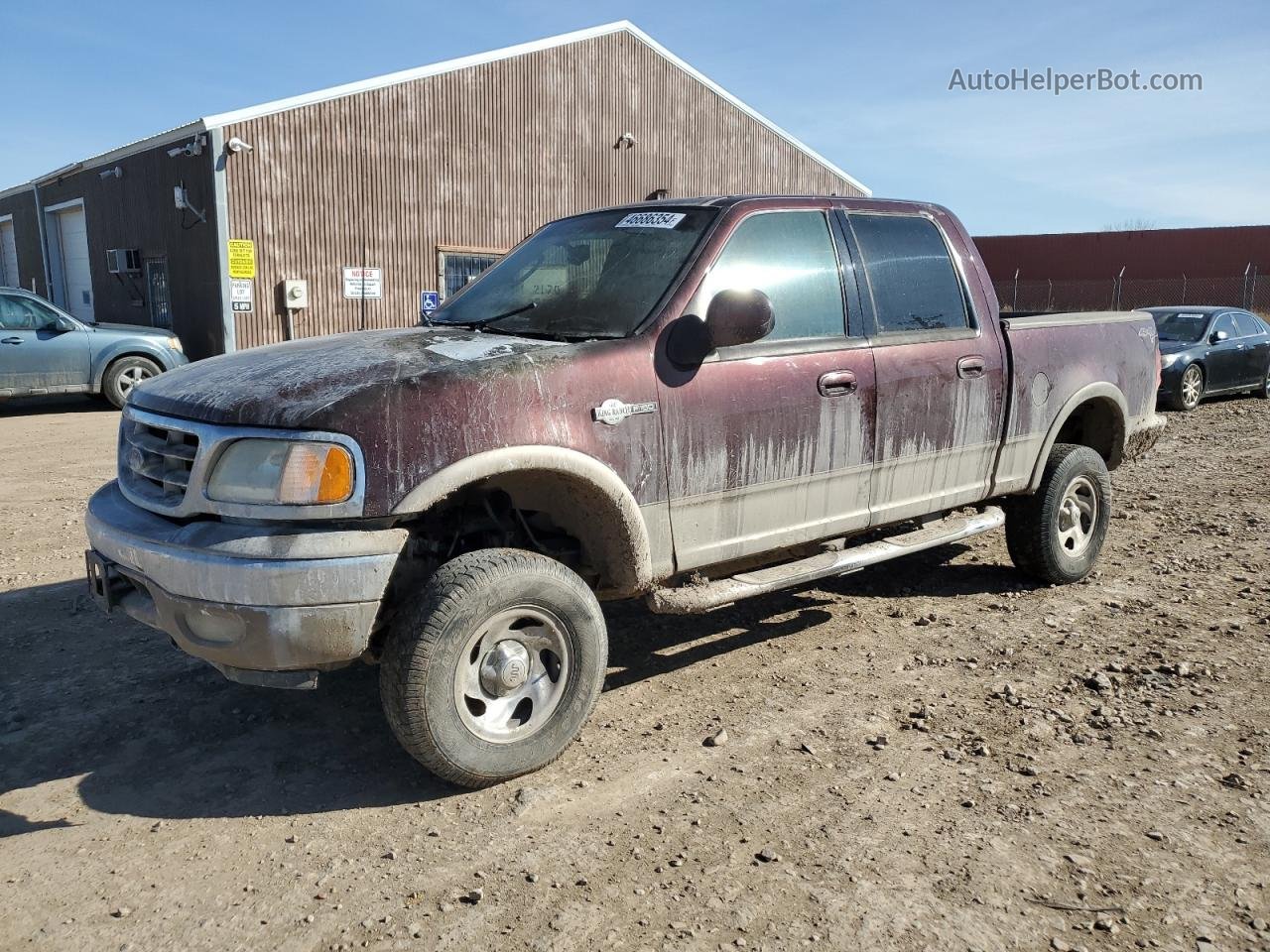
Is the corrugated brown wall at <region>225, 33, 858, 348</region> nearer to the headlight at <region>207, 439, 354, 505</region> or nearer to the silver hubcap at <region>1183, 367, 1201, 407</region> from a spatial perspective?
the silver hubcap at <region>1183, 367, 1201, 407</region>

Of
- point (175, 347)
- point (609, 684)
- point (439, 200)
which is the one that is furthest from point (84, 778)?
point (439, 200)

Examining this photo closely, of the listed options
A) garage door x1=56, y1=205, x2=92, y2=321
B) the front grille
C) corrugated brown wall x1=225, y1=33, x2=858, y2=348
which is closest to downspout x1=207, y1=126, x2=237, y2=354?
corrugated brown wall x1=225, y1=33, x2=858, y2=348

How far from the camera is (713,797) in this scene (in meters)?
3.35

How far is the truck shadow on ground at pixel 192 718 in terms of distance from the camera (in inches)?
134

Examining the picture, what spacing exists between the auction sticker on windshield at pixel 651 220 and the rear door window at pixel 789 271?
288mm

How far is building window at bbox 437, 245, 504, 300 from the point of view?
19469mm

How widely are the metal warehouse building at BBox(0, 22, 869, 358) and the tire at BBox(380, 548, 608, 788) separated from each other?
14.9m

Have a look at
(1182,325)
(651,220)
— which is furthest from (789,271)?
(1182,325)

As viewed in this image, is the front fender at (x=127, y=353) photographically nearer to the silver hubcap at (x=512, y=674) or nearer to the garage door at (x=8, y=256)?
the silver hubcap at (x=512, y=674)

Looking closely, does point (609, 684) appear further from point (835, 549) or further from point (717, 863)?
point (717, 863)

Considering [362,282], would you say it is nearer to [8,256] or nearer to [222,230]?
[222,230]

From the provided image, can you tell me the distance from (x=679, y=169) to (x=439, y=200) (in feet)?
20.3

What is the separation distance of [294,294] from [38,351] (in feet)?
15.8

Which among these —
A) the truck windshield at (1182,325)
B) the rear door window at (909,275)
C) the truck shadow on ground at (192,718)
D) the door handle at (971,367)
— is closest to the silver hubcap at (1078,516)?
the door handle at (971,367)
